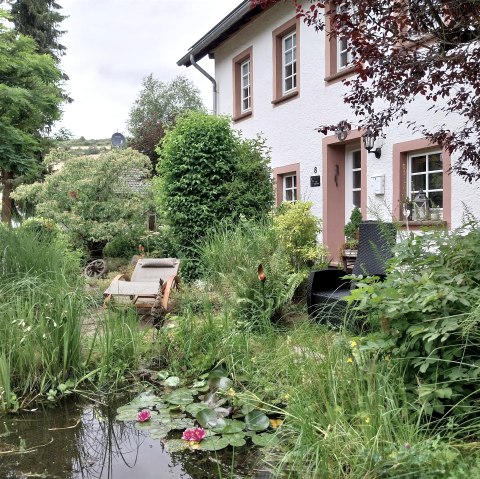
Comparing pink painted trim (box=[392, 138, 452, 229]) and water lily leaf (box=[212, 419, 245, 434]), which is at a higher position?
pink painted trim (box=[392, 138, 452, 229])

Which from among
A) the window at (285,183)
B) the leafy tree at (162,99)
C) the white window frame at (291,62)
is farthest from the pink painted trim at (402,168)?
the leafy tree at (162,99)

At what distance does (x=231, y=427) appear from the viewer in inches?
119

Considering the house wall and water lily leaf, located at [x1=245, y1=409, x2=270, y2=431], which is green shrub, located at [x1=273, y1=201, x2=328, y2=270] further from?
water lily leaf, located at [x1=245, y1=409, x2=270, y2=431]

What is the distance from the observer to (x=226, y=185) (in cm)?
887

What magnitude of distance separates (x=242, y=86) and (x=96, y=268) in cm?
570

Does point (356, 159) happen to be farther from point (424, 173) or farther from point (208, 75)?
point (208, 75)

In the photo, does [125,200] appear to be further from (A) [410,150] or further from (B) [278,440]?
(B) [278,440]

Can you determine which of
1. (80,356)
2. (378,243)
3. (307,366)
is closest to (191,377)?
(80,356)

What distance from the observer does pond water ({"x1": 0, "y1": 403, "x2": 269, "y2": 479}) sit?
2688 millimetres

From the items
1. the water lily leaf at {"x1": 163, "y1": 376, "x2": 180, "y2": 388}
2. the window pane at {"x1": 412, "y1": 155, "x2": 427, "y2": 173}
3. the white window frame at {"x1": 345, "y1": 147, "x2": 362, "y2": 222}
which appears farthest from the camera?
the white window frame at {"x1": 345, "y1": 147, "x2": 362, "y2": 222}

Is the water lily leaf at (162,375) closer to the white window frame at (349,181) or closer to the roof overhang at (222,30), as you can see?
the white window frame at (349,181)

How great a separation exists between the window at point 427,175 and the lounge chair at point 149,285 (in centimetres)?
354

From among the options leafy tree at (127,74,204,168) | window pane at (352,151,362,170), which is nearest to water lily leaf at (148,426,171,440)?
window pane at (352,151,362,170)

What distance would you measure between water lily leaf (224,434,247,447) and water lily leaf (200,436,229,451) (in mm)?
22
